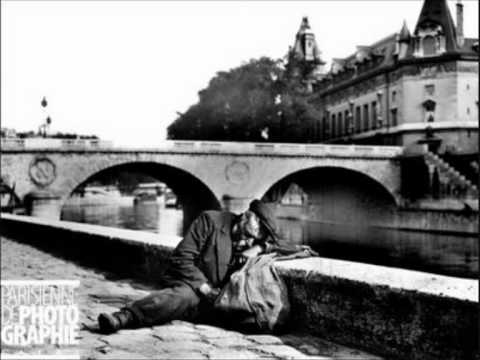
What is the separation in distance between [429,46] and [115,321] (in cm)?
4655

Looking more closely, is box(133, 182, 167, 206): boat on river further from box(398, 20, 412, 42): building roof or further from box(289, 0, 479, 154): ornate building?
box(398, 20, 412, 42): building roof

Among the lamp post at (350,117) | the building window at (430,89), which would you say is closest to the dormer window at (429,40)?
the building window at (430,89)

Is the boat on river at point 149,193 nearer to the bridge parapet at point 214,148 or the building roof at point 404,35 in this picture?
the building roof at point 404,35

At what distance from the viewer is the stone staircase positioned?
1464 inches

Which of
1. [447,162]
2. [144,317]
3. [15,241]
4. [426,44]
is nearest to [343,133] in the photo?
[426,44]

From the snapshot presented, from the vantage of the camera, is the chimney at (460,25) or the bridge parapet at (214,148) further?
the chimney at (460,25)

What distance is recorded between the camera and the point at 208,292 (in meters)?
5.18

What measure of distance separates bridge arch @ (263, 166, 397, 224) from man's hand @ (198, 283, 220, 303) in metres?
37.4

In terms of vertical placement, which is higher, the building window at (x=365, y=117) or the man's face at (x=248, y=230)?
the building window at (x=365, y=117)

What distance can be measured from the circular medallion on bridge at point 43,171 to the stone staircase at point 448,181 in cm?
2223

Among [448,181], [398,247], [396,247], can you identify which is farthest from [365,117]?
[398,247]

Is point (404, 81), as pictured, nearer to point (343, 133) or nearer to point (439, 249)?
point (343, 133)

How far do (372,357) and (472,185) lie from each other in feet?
114

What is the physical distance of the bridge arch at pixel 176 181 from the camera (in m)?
37.1
